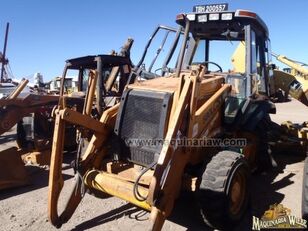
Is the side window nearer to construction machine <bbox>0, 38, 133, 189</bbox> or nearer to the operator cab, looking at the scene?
the operator cab

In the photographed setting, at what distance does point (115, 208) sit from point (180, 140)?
171 cm

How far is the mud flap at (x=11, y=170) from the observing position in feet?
18.3

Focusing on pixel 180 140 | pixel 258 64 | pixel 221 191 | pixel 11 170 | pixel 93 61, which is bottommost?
pixel 11 170

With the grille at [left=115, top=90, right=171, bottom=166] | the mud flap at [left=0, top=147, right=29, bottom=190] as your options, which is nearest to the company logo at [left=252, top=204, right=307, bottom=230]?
the grille at [left=115, top=90, right=171, bottom=166]

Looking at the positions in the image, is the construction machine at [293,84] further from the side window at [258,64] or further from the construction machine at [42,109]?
the construction machine at [42,109]

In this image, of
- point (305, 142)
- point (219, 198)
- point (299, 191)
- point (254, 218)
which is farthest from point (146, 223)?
point (305, 142)

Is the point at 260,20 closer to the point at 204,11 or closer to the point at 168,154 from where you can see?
the point at 204,11

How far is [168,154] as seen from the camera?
3494 mm

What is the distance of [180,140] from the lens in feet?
12.4

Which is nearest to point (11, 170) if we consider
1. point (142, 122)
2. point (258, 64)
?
point (142, 122)

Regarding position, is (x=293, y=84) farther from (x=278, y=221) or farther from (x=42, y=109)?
(x=42, y=109)

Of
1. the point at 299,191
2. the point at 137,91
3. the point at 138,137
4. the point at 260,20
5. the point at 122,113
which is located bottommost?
the point at 299,191

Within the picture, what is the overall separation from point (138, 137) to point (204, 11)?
8.10 feet

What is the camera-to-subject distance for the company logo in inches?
158
